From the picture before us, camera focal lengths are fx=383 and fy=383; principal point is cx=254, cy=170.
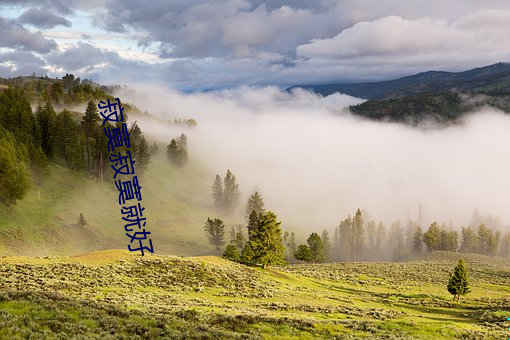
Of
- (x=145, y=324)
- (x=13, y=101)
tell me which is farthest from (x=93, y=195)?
(x=145, y=324)

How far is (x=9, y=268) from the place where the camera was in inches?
1646

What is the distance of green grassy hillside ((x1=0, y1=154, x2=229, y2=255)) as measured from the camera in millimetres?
87125

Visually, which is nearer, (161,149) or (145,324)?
(145,324)

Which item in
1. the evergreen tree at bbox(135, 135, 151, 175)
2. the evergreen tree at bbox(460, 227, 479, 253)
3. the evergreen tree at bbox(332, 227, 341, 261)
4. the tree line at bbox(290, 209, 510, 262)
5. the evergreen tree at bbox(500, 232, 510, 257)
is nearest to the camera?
the evergreen tree at bbox(135, 135, 151, 175)

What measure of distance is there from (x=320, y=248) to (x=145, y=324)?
339ft

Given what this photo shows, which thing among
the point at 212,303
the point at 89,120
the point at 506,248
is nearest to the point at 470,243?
the point at 506,248

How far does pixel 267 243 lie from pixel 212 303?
98.4 ft

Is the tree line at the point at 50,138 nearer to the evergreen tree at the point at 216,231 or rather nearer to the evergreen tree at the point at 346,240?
the evergreen tree at the point at 216,231

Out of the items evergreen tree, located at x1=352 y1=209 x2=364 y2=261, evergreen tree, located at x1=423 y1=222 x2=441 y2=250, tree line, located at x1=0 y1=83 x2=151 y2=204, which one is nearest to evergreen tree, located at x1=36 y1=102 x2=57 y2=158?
tree line, located at x1=0 y1=83 x2=151 y2=204

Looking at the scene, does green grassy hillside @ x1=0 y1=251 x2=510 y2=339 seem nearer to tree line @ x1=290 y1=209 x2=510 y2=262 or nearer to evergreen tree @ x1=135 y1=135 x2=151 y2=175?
tree line @ x1=290 y1=209 x2=510 y2=262

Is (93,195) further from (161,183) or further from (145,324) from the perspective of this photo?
(145,324)

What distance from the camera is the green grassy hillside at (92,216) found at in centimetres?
8712

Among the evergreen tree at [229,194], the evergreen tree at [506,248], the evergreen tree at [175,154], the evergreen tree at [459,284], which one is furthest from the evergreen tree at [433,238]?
the evergreen tree at [175,154]

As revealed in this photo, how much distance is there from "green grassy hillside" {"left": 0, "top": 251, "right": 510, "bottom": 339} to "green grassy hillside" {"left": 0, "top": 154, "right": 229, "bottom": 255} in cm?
4032
